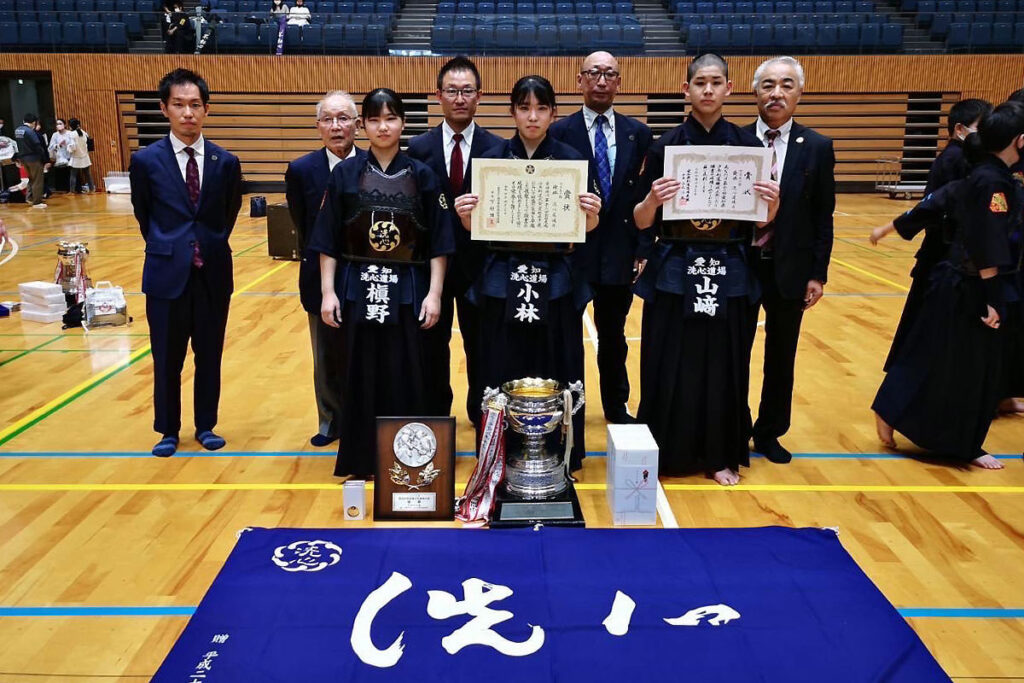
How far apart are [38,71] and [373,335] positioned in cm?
1697

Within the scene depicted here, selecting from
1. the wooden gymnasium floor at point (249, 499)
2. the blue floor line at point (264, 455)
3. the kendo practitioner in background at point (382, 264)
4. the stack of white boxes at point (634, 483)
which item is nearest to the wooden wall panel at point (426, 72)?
the wooden gymnasium floor at point (249, 499)

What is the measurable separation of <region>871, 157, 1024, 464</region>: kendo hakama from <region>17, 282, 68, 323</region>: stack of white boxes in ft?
20.9

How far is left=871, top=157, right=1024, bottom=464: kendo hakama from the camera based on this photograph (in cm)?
371

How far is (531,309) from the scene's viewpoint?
146 inches

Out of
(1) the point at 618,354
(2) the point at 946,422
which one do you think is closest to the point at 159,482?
(1) the point at 618,354

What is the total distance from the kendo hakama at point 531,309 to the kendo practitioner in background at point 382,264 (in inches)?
9.8

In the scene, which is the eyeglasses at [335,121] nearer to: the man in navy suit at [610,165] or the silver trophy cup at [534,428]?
the man in navy suit at [610,165]

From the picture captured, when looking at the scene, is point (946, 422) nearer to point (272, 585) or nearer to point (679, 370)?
point (679, 370)

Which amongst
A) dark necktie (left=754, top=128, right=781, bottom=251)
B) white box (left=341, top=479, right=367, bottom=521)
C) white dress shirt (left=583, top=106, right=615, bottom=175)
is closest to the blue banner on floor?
white box (left=341, top=479, right=367, bottom=521)

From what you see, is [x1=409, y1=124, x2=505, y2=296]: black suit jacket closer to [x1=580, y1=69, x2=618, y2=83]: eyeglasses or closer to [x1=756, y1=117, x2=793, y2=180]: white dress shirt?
[x1=580, y1=69, x2=618, y2=83]: eyeglasses

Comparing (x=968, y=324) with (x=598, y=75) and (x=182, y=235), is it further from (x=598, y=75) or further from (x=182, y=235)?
(x=182, y=235)

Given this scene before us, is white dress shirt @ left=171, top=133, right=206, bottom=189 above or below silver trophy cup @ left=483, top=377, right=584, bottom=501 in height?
above

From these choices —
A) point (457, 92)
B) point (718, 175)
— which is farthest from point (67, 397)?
point (718, 175)

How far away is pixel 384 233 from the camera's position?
3.59 meters
